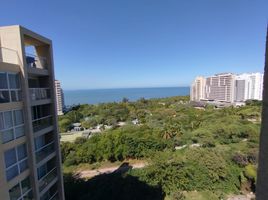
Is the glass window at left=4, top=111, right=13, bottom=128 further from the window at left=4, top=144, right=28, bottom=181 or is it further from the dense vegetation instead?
the dense vegetation

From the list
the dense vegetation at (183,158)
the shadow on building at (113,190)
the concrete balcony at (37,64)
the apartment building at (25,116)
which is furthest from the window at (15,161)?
the dense vegetation at (183,158)

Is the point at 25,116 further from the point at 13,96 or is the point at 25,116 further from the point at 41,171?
the point at 41,171

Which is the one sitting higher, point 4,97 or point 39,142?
point 4,97

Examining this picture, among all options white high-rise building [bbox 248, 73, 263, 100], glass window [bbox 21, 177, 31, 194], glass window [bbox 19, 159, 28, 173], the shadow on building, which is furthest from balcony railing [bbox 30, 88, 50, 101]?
white high-rise building [bbox 248, 73, 263, 100]

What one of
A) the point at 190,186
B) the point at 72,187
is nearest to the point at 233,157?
the point at 190,186

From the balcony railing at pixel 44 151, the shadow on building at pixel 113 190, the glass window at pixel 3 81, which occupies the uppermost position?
the glass window at pixel 3 81

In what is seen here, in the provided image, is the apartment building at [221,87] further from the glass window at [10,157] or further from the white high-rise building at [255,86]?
the glass window at [10,157]


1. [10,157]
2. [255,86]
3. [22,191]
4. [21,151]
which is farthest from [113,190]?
[255,86]

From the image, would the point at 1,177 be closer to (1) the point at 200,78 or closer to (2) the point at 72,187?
(2) the point at 72,187
